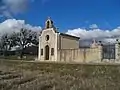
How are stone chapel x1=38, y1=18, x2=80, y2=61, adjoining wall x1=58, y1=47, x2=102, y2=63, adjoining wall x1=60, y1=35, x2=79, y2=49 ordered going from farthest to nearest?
1. adjoining wall x1=60, y1=35, x2=79, y2=49
2. stone chapel x1=38, y1=18, x2=80, y2=61
3. adjoining wall x1=58, y1=47, x2=102, y2=63

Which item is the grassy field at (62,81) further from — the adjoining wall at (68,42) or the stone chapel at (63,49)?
the adjoining wall at (68,42)

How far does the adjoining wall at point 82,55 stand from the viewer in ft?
119

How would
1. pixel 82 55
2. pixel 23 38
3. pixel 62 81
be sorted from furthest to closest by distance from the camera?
1. pixel 23 38
2. pixel 82 55
3. pixel 62 81

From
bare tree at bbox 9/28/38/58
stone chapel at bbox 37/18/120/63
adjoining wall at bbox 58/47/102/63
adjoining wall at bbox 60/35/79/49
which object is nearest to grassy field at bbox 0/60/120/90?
adjoining wall at bbox 58/47/102/63

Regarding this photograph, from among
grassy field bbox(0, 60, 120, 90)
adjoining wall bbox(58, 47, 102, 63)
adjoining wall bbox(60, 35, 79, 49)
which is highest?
adjoining wall bbox(60, 35, 79, 49)

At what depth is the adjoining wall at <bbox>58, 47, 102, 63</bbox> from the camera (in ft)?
119

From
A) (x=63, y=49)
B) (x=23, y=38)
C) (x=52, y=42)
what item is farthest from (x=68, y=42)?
(x=23, y=38)

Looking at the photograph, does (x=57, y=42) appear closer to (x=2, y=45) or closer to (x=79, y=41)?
(x=79, y=41)

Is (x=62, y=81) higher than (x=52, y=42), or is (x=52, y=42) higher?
(x=52, y=42)

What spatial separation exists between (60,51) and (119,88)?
35.2m

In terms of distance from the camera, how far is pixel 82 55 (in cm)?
3906

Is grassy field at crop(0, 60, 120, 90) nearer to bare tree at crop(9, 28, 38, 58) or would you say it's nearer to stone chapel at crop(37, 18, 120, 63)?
stone chapel at crop(37, 18, 120, 63)

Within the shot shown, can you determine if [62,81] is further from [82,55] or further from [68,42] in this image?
[68,42]

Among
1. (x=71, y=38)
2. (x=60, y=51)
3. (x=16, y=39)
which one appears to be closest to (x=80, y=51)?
(x=60, y=51)
